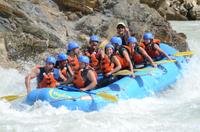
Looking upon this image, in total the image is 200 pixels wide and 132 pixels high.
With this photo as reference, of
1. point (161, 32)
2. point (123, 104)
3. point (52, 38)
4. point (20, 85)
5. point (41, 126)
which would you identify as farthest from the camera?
point (161, 32)

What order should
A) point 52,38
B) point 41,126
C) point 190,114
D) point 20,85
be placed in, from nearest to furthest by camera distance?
point 41,126, point 190,114, point 20,85, point 52,38

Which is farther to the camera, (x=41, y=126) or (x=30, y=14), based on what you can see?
(x=30, y=14)

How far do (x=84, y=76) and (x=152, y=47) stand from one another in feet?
7.39

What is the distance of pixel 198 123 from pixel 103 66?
2.19 meters

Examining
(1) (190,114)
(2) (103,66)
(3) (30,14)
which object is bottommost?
(1) (190,114)

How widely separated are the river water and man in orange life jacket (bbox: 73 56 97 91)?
1.55 ft

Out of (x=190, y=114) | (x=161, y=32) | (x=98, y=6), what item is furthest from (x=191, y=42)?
(x=190, y=114)

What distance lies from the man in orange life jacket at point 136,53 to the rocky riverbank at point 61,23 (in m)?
2.20

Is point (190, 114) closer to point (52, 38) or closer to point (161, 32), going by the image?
point (52, 38)

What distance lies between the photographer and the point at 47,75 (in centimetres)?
709

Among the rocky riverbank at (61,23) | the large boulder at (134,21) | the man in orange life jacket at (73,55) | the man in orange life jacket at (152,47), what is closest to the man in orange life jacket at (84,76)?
the man in orange life jacket at (73,55)

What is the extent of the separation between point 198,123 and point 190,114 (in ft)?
1.73

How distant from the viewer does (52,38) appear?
9.92 metres

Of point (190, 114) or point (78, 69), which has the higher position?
point (78, 69)
